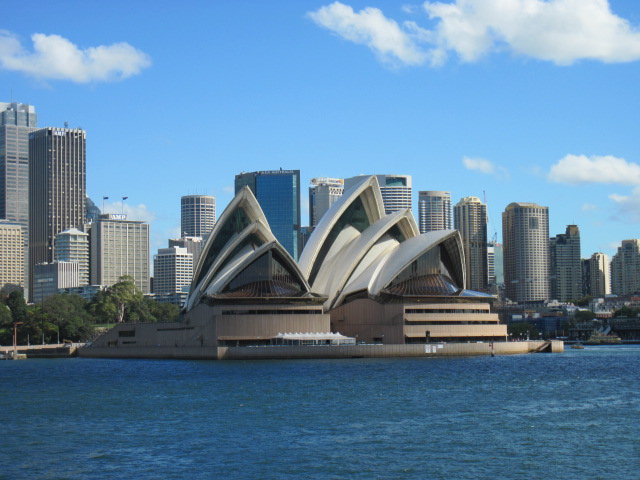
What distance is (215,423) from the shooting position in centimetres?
4316

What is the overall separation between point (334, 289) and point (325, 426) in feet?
195

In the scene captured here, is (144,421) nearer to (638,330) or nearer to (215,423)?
(215,423)

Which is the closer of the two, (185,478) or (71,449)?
(185,478)

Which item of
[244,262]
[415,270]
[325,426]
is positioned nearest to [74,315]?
[244,262]

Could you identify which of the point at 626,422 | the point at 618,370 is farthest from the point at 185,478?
the point at 618,370

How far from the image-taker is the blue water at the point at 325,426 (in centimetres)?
3297

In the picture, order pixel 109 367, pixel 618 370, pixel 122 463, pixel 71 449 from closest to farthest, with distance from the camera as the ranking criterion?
pixel 122 463 < pixel 71 449 < pixel 618 370 < pixel 109 367

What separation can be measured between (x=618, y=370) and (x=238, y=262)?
3688 cm

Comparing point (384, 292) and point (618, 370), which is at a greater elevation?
point (384, 292)

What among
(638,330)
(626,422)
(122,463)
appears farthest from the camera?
(638,330)

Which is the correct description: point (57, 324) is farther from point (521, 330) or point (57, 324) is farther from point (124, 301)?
point (521, 330)

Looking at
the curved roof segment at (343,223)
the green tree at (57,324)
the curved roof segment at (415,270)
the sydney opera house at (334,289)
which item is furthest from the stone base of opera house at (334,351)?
the green tree at (57,324)

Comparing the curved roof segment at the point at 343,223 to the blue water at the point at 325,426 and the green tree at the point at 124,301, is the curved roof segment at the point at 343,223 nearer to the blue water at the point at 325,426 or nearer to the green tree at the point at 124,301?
the blue water at the point at 325,426

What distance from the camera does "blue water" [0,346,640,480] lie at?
32969 mm
